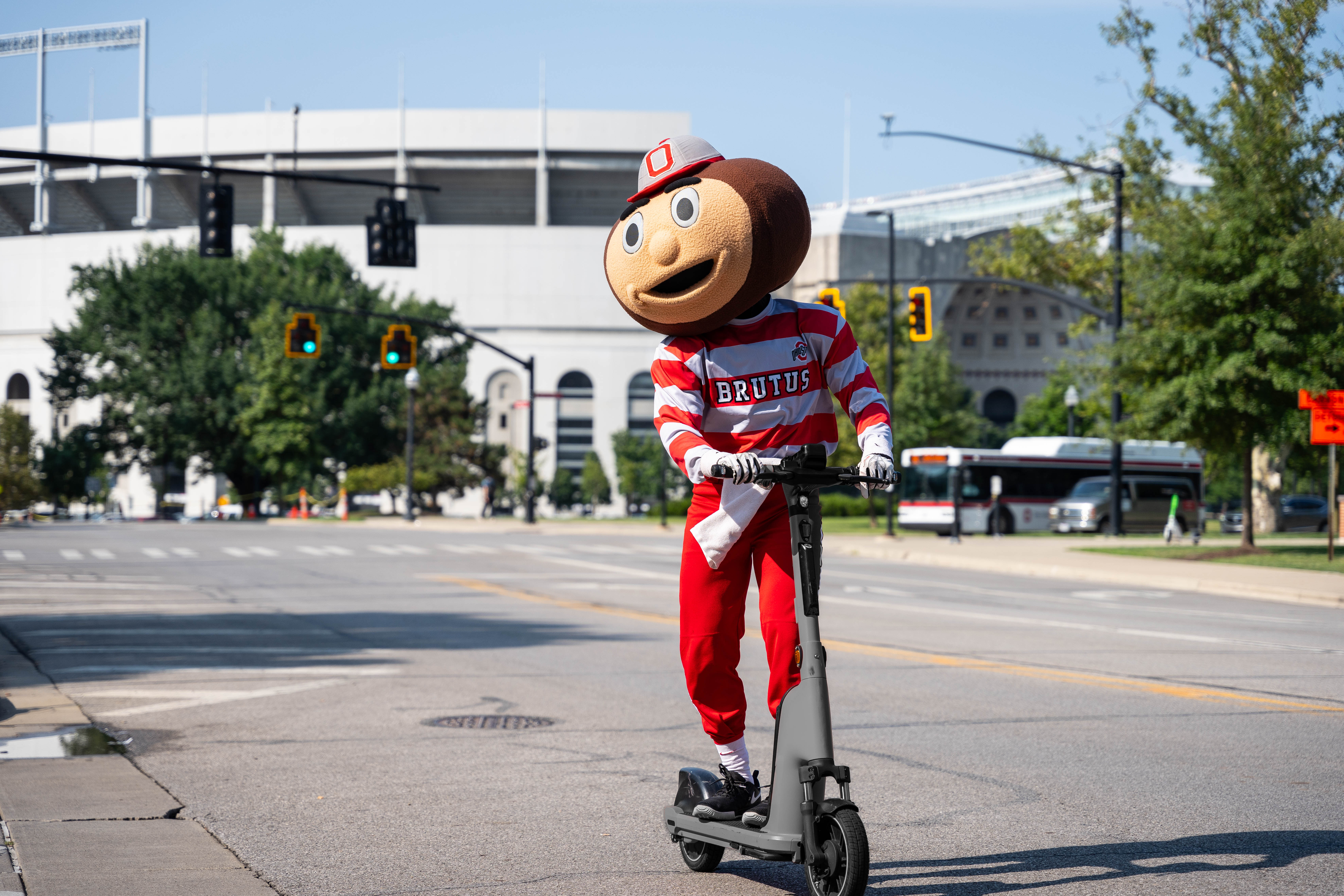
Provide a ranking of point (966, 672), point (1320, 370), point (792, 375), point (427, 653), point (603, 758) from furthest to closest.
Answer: point (1320, 370) → point (427, 653) → point (966, 672) → point (603, 758) → point (792, 375)

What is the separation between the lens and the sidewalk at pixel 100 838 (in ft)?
14.2

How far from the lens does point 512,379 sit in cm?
8569

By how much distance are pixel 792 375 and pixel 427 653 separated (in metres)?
7.60

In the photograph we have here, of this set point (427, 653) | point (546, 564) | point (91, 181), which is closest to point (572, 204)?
point (91, 181)

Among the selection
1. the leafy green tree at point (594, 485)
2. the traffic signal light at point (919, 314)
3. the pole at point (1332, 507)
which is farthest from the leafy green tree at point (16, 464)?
the pole at point (1332, 507)

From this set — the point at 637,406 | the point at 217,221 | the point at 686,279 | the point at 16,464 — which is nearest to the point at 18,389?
the point at 16,464

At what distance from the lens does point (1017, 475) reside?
46.3 m

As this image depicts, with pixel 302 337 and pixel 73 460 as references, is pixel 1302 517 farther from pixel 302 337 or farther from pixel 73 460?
pixel 73 460

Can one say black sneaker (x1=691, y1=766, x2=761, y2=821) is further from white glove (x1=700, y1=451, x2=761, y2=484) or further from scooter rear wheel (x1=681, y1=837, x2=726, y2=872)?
white glove (x1=700, y1=451, x2=761, y2=484)

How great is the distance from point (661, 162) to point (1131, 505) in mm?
45639

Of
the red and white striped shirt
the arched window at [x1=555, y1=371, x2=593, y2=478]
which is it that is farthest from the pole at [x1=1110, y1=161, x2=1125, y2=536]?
the arched window at [x1=555, y1=371, x2=593, y2=478]

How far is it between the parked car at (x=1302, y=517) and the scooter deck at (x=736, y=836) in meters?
49.8

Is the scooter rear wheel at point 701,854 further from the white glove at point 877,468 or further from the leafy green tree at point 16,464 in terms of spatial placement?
the leafy green tree at point 16,464

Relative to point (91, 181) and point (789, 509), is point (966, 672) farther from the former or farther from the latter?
point (91, 181)
